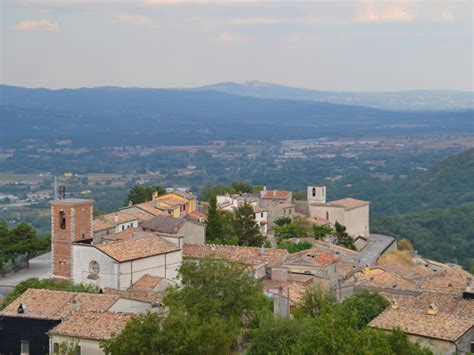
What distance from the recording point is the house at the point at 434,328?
23719 millimetres

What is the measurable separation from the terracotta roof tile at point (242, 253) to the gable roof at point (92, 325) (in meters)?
12.1

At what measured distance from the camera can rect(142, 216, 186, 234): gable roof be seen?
4125cm

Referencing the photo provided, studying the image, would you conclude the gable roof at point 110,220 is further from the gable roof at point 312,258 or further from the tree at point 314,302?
the tree at point 314,302

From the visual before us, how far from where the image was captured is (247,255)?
38500 mm

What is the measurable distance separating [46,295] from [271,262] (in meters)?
12.0

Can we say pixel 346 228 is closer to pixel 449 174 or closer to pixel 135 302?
pixel 135 302

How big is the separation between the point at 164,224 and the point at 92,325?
1813 centimetres

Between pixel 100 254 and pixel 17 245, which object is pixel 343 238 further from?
pixel 100 254

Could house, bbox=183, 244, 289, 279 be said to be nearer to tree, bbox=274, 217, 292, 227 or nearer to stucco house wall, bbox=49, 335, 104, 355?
stucco house wall, bbox=49, 335, 104, 355

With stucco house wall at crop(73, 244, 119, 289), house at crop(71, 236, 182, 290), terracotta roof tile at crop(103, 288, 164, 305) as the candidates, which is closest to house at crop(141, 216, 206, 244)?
house at crop(71, 236, 182, 290)

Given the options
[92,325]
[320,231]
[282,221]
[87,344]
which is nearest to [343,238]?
[320,231]

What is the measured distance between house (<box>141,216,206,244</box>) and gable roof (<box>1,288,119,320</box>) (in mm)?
13076

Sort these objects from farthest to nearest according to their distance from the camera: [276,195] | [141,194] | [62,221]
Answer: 1. [141,194]
2. [276,195]
3. [62,221]

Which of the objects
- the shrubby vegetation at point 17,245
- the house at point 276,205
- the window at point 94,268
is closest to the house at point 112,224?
the shrubby vegetation at point 17,245
